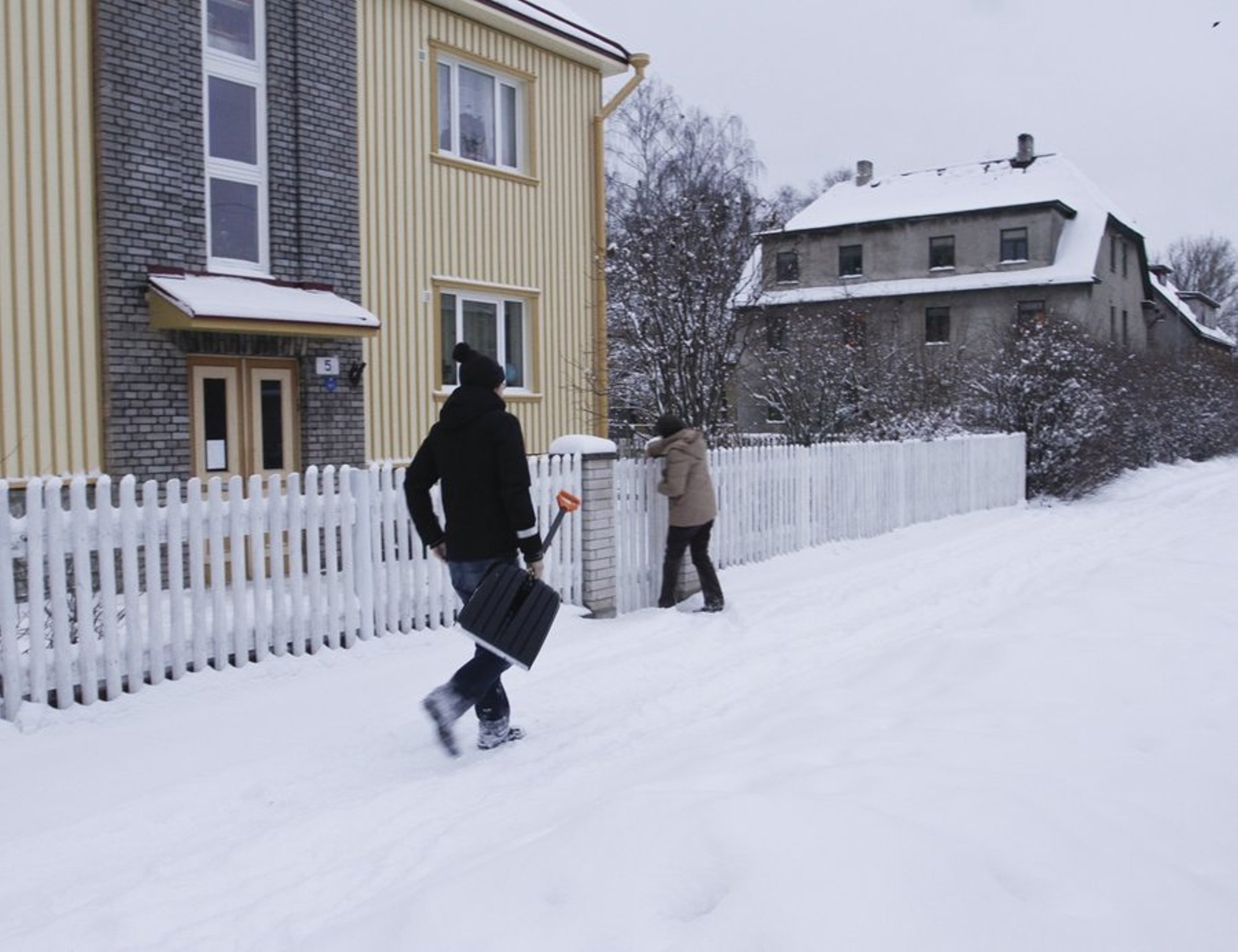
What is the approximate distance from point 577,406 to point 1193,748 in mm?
10408

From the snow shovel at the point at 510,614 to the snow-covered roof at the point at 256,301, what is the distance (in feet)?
17.9

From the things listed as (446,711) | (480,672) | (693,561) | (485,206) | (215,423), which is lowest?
(446,711)

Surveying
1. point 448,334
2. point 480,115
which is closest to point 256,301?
point 448,334

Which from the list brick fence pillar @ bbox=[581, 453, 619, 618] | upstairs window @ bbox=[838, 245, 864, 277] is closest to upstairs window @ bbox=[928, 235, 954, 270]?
upstairs window @ bbox=[838, 245, 864, 277]

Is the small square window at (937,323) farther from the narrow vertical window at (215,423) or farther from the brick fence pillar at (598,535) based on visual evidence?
the brick fence pillar at (598,535)

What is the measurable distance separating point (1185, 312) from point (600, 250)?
45.1m

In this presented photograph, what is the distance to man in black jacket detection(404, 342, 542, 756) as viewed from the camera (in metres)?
5.00

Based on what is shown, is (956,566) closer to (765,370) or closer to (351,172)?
(351,172)

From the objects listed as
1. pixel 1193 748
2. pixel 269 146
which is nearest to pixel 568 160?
pixel 269 146

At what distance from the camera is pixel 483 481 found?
5039 millimetres

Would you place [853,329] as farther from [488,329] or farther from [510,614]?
[510,614]

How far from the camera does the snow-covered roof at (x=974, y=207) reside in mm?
36688

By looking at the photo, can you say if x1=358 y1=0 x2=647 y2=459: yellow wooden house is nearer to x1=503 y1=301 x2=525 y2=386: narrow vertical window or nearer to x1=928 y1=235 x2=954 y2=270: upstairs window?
x1=503 y1=301 x2=525 y2=386: narrow vertical window

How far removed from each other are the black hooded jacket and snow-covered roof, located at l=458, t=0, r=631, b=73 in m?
8.78
